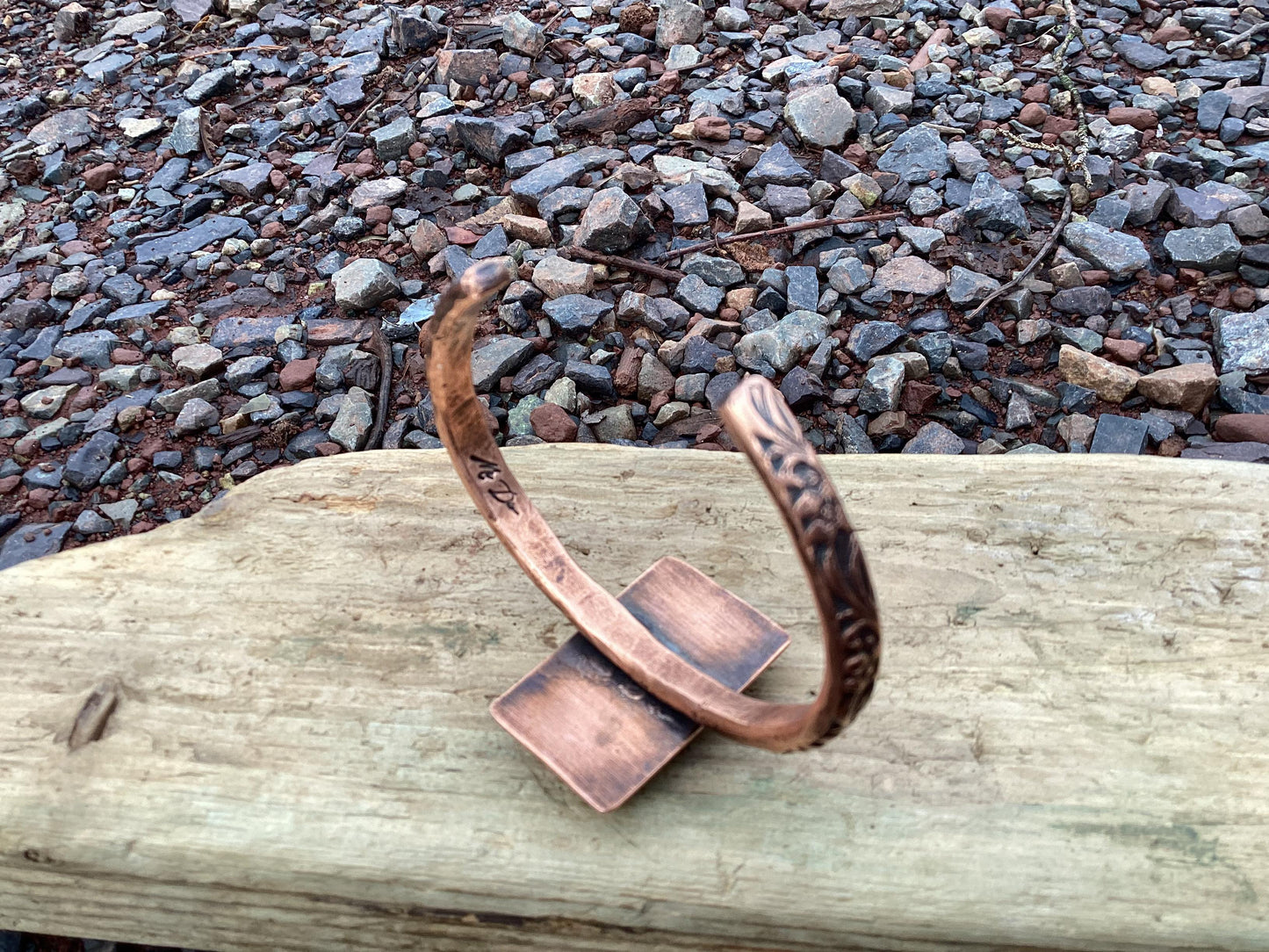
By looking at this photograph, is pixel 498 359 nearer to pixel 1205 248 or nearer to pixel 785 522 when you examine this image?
pixel 785 522

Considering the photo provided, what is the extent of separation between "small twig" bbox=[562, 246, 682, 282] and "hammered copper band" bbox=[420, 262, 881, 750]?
1.33m

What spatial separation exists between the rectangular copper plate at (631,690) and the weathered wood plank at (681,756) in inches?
2.2

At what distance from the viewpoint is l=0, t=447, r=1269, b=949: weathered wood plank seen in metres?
1.40

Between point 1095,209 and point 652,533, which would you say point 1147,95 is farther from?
point 652,533

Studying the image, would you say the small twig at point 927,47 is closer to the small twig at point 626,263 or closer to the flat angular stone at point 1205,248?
the flat angular stone at point 1205,248

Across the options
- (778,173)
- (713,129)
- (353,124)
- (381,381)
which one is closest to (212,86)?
(353,124)

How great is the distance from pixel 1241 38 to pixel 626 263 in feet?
7.95

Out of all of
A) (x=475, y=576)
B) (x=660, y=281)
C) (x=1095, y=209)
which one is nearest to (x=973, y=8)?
(x=1095, y=209)

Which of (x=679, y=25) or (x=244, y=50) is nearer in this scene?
(x=679, y=25)

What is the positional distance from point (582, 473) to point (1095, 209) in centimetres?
200

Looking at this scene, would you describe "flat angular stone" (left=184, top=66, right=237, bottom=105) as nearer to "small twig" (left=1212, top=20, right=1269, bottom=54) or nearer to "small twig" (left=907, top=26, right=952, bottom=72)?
"small twig" (left=907, top=26, right=952, bottom=72)

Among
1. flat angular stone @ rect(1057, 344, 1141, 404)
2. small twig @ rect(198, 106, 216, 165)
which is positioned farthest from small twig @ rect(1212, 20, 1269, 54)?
small twig @ rect(198, 106, 216, 165)

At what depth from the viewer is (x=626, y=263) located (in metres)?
2.97

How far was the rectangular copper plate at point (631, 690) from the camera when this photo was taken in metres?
1.48
